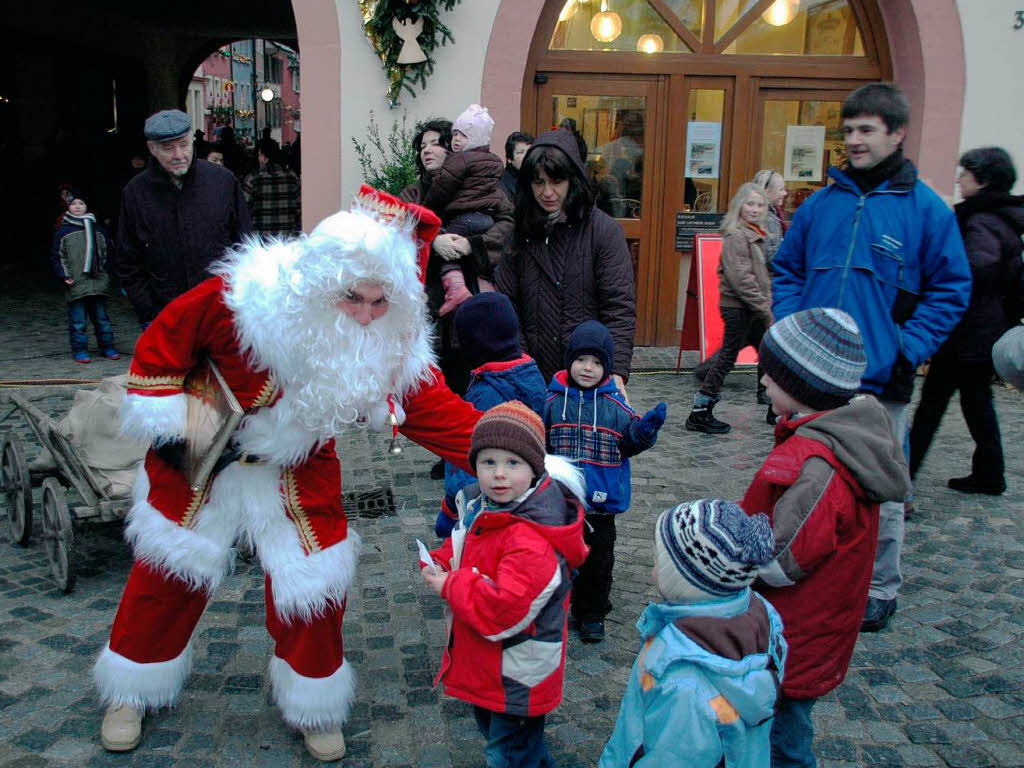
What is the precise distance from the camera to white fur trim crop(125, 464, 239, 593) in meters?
2.94

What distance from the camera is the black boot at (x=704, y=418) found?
698cm

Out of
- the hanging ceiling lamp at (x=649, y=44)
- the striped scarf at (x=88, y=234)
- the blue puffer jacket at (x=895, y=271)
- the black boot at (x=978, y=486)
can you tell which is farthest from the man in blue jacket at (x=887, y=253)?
the striped scarf at (x=88, y=234)

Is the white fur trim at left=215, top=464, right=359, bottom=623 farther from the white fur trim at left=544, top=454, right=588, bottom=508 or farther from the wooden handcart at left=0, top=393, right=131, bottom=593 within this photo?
the wooden handcart at left=0, top=393, right=131, bottom=593

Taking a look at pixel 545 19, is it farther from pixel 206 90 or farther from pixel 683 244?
pixel 206 90

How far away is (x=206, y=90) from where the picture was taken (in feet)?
126

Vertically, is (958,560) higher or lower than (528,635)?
lower

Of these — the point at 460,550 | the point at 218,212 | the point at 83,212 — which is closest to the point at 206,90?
the point at 83,212

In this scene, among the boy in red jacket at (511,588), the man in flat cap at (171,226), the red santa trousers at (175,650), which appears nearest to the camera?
the boy in red jacket at (511,588)

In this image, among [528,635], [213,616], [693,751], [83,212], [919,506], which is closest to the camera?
[693,751]

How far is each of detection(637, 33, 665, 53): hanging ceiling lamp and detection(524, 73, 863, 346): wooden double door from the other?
0.26 meters

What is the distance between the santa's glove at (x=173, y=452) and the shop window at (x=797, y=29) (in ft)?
25.5

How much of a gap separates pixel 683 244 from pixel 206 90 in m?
33.8

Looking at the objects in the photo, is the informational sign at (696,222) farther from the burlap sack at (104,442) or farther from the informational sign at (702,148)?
the burlap sack at (104,442)

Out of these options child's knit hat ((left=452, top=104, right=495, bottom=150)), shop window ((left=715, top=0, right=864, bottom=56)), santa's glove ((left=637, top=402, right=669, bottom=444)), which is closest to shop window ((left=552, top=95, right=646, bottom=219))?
shop window ((left=715, top=0, right=864, bottom=56))
